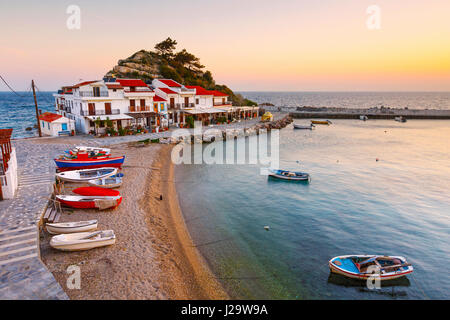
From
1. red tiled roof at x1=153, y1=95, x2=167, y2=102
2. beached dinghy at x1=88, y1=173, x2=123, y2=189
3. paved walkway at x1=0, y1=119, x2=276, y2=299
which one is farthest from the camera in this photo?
red tiled roof at x1=153, y1=95, x2=167, y2=102

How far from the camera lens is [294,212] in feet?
61.5

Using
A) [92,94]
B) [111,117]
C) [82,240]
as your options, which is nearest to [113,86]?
Answer: [92,94]

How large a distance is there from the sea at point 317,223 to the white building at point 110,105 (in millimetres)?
14747

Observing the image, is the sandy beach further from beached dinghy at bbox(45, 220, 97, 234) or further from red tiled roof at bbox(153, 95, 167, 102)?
red tiled roof at bbox(153, 95, 167, 102)

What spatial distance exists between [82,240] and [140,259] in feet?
8.72

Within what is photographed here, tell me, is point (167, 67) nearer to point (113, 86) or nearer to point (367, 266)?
point (113, 86)

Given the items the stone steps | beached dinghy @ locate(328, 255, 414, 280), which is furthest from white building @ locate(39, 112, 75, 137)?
beached dinghy @ locate(328, 255, 414, 280)

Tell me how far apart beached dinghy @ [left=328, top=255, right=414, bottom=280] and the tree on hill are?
248ft

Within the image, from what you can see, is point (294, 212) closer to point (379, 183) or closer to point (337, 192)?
point (337, 192)

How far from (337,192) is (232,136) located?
24.0 m

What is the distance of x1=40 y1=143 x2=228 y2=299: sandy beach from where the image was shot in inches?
381
